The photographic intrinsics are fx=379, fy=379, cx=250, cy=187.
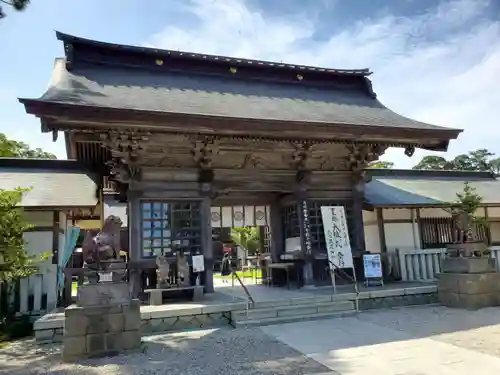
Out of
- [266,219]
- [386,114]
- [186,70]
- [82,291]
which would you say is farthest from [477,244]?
[186,70]

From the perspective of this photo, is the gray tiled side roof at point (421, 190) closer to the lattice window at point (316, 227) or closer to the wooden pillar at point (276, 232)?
the lattice window at point (316, 227)

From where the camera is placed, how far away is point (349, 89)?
12430 mm

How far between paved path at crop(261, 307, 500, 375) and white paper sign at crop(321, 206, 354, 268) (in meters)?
1.79

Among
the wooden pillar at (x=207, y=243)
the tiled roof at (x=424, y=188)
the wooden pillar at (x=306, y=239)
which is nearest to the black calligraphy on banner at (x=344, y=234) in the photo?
the wooden pillar at (x=306, y=239)

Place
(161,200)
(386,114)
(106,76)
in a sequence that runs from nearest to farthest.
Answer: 1. (161,200)
2. (106,76)
3. (386,114)

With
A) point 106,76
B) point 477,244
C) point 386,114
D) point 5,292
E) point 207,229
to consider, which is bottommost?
point 5,292

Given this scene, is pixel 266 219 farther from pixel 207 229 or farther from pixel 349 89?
pixel 349 89

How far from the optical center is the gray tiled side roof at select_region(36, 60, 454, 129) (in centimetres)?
793

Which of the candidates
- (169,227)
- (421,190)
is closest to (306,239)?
(169,227)

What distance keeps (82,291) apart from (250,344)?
245 centimetres

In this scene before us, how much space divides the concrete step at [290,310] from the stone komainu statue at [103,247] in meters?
2.49

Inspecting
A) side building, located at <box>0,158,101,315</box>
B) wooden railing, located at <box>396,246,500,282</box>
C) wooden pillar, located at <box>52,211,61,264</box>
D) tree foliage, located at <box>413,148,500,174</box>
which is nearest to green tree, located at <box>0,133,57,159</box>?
side building, located at <box>0,158,101,315</box>

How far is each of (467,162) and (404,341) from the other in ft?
164

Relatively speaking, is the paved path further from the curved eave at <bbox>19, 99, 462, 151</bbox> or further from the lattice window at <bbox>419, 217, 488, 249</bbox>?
the lattice window at <bbox>419, 217, 488, 249</bbox>
